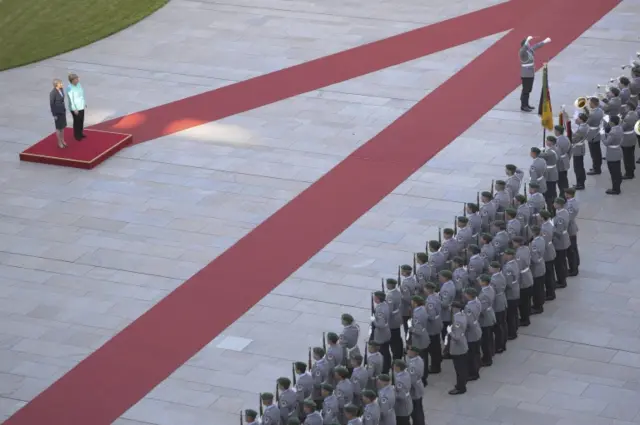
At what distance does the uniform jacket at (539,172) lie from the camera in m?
21.8

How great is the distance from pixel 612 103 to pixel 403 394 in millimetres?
9484

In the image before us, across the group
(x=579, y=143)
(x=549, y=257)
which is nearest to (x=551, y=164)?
(x=579, y=143)

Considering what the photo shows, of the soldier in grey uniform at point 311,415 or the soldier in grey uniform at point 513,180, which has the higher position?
the soldier in grey uniform at point 513,180

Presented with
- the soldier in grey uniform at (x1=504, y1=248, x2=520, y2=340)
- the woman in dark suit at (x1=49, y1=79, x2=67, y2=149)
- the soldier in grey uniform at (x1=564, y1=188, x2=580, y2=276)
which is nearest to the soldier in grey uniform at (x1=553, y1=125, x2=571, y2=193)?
the soldier in grey uniform at (x1=564, y1=188, x2=580, y2=276)

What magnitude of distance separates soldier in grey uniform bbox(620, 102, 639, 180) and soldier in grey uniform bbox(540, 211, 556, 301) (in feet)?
13.6

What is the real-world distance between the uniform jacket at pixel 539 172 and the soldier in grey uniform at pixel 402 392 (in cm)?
599

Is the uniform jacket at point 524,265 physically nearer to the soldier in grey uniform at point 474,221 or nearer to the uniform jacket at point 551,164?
the soldier in grey uniform at point 474,221

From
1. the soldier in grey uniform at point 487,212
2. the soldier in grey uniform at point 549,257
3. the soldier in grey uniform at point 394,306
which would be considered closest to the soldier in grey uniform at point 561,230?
the soldier in grey uniform at point 549,257

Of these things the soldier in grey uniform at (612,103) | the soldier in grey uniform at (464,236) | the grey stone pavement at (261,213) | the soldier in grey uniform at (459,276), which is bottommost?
the grey stone pavement at (261,213)

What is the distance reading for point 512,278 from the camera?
19250mm

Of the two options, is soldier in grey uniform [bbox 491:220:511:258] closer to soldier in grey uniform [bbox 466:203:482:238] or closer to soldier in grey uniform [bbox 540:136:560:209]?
soldier in grey uniform [bbox 466:203:482:238]

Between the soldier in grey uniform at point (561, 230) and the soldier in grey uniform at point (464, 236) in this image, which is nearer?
the soldier in grey uniform at point (464, 236)

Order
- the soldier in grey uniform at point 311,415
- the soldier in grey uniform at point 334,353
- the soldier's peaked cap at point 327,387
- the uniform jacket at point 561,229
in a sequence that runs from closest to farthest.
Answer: the soldier in grey uniform at point 311,415 → the soldier's peaked cap at point 327,387 → the soldier in grey uniform at point 334,353 → the uniform jacket at point 561,229

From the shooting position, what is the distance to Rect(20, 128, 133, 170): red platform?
84.1ft
